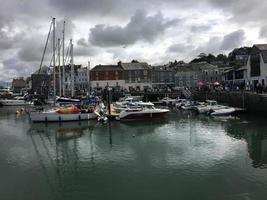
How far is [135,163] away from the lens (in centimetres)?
2291

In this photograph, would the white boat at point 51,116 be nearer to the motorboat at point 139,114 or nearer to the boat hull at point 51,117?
the boat hull at point 51,117

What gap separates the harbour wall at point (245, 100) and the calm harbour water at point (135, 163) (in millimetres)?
7153

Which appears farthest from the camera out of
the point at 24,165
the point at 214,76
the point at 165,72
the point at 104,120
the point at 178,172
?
A: the point at 165,72

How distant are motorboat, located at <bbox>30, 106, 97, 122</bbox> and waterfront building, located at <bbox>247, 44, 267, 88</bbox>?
3303cm

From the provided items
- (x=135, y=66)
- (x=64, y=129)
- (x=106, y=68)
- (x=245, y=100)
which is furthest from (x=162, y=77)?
→ (x=64, y=129)

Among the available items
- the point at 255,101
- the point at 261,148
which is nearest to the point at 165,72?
the point at 255,101

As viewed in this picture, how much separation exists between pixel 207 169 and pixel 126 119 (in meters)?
25.7

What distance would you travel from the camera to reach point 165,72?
11919cm

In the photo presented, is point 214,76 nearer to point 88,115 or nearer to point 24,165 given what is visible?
point 88,115

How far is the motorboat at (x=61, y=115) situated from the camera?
44.7m

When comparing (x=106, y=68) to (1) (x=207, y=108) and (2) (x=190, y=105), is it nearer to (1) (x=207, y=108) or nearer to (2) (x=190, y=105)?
(2) (x=190, y=105)

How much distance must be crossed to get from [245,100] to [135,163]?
33.8 meters

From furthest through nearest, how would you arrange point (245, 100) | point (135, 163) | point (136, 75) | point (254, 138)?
1. point (136, 75)
2. point (245, 100)
3. point (254, 138)
4. point (135, 163)

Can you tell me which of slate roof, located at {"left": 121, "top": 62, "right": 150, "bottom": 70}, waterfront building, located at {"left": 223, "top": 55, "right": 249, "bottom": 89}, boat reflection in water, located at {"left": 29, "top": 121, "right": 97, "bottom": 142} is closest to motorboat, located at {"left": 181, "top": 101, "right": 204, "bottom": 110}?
waterfront building, located at {"left": 223, "top": 55, "right": 249, "bottom": 89}
